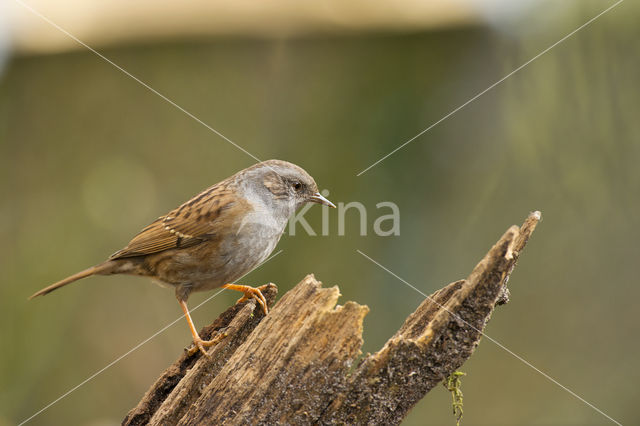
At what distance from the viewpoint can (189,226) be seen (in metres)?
5.30

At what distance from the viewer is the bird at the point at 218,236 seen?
516 centimetres

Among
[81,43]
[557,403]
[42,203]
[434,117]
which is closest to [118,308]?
[42,203]

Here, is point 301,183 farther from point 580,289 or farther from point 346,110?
point 580,289

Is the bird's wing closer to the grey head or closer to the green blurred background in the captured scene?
the grey head

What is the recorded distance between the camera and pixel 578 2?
710cm

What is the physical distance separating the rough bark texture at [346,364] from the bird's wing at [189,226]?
193cm

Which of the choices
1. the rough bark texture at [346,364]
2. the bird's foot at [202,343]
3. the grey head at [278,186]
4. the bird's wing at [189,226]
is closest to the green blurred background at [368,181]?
the grey head at [278,186]

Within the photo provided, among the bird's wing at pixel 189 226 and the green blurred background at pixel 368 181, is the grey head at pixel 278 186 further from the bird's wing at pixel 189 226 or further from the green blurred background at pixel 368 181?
the green blurred background at pixel 368 181

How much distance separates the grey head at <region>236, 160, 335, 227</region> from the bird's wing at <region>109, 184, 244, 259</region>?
0.77 ft

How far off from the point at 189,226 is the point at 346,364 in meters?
2.56

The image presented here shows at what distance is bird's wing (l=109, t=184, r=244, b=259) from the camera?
5242 mm

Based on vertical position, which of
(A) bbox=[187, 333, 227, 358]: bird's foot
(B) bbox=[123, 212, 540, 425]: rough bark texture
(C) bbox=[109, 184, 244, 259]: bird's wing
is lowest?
(A) bbox=[187, 333, 227, 358]: bird's foot

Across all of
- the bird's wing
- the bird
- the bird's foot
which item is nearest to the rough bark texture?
the bird's foot

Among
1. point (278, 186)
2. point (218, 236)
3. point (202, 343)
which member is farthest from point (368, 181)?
point (202, 343)
